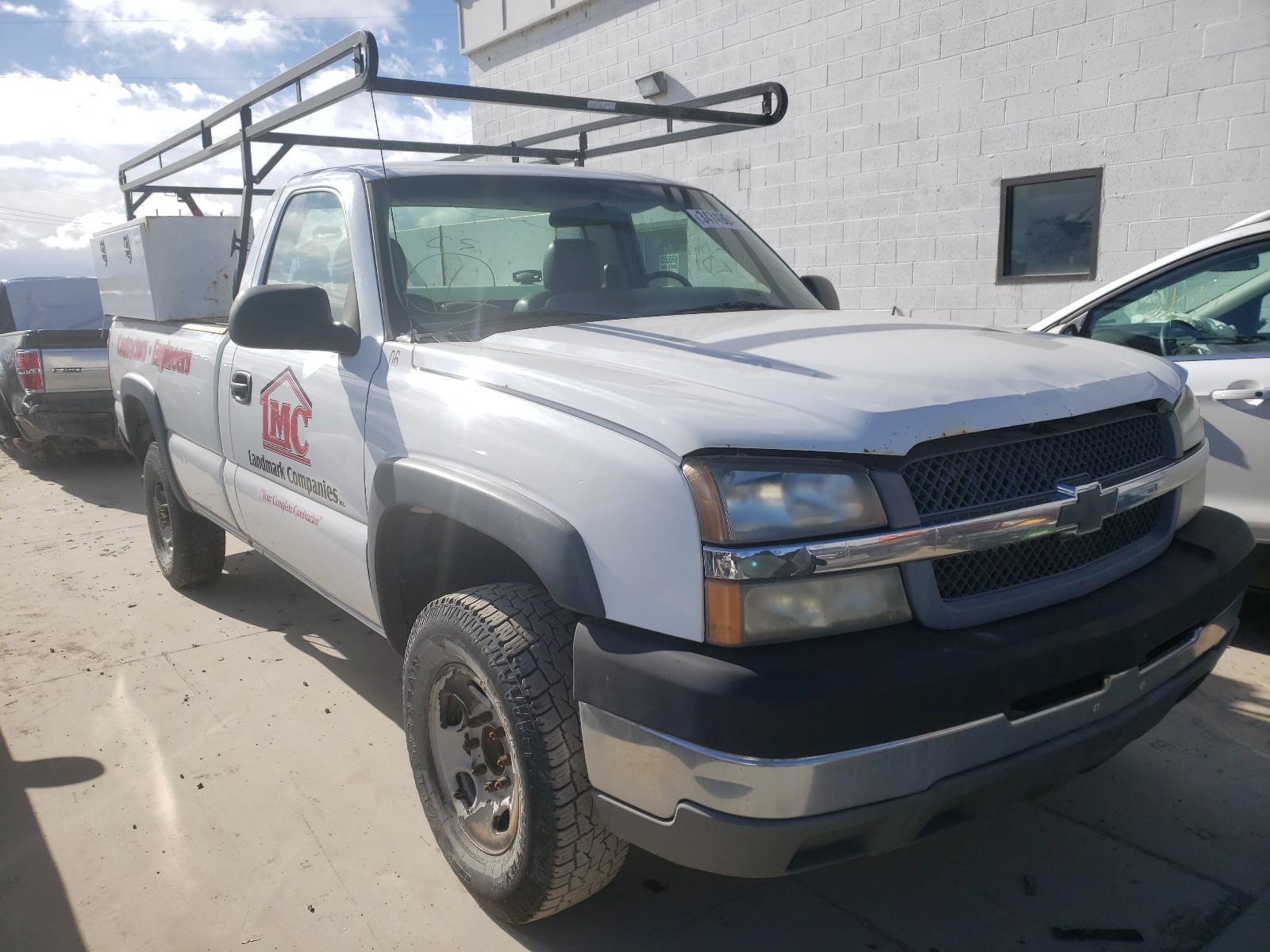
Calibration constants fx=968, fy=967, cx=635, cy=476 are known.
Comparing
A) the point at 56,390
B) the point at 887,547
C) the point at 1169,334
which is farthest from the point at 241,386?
the point at 56,390

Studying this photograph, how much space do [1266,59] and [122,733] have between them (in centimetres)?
747

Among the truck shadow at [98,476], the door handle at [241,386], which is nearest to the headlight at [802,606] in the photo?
the door handle at [241,386]

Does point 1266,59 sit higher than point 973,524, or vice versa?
point 1266,59

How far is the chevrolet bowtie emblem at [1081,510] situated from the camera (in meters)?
1.96

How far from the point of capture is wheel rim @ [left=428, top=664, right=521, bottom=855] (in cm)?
234

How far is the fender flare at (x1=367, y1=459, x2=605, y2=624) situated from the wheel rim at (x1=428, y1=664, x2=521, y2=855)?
395 mm

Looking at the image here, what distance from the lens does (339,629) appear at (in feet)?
14.9

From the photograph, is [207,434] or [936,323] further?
[207,434]

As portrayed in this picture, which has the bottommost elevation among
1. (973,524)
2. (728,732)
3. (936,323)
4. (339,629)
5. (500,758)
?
(339,629)

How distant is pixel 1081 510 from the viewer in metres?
1.98

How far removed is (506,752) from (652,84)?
9.69 m

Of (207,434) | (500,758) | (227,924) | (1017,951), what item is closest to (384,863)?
(227,924)

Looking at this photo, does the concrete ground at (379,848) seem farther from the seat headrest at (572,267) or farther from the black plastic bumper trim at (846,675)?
the seat headrest at (572,267)

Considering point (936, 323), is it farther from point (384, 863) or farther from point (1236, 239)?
point (384, 863)
